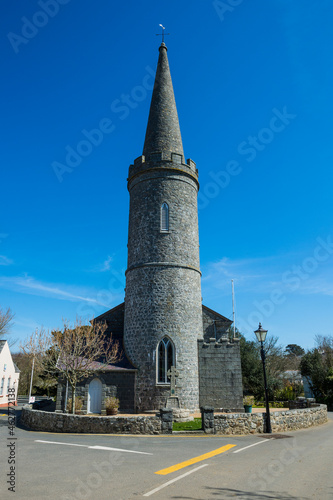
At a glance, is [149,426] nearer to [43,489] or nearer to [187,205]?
[43,489]

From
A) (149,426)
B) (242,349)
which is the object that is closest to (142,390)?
(149,426)

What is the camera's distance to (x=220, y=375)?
21.2 metres

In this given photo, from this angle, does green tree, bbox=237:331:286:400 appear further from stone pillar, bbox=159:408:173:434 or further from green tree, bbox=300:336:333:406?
stone pillar, bbox=159:408:173:434

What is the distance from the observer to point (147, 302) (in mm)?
21578

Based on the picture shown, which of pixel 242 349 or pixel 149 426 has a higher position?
pixel 242 349

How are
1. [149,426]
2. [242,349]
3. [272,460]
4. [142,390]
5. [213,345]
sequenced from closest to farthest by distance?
[272,460], [149,426], [142,390], [213,345], [242,349]

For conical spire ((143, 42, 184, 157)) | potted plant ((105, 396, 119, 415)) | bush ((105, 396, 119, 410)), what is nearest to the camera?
potted plant ((105, 396, 119, 415))

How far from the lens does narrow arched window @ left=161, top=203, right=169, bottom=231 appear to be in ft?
75.3

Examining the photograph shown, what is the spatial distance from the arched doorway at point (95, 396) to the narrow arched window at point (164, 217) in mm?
10315

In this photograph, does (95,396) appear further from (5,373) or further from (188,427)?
(5,373)

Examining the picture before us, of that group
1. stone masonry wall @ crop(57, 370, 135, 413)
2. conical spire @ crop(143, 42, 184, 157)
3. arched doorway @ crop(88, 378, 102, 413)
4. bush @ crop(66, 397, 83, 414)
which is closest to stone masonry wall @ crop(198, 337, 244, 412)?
stone masonry wall @ crop(57, 370, 135, 413)

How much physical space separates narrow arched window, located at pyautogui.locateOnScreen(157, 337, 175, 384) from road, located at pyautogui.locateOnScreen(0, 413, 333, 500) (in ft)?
22.9

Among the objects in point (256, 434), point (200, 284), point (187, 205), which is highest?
point (187, 205)

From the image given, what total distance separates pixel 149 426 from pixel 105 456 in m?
4.38
